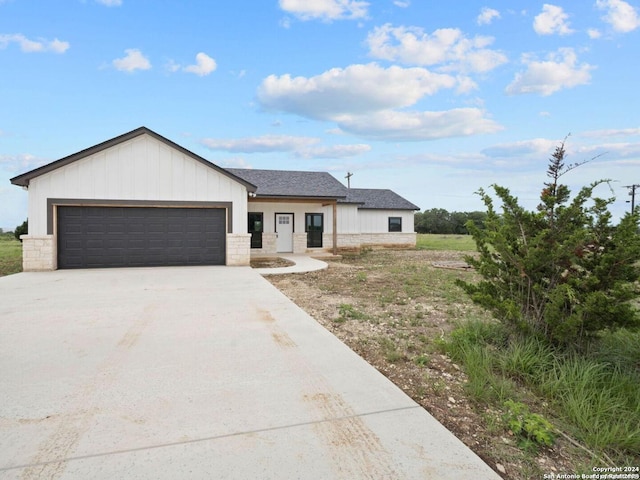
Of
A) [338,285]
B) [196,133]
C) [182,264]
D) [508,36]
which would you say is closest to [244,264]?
[182,264]

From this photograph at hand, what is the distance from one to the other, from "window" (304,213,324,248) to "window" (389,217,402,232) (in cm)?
631

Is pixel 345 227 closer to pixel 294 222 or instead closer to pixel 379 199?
pixel 294 222

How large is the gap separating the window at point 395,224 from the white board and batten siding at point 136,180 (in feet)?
45.8

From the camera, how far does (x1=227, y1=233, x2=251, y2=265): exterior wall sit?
13.5 meters

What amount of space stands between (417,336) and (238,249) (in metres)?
9.54

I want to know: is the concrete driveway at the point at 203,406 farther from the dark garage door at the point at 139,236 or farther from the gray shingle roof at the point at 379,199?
the gray shingle roof at the point at 379,199

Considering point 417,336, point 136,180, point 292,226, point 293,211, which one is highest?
point 136,180

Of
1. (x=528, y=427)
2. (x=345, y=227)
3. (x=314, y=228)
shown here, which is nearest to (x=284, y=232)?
(x=314, y=228)

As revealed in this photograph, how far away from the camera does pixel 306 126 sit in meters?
22.0

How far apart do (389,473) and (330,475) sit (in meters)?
0.36

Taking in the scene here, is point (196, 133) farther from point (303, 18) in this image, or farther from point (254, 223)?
point (303, 18)

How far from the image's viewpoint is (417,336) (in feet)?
17.3

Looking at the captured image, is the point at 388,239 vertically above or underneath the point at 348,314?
above

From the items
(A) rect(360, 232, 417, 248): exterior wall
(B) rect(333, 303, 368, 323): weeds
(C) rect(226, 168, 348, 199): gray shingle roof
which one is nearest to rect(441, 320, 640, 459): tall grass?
(B) rect(333, 303, 368, 323): weeds
